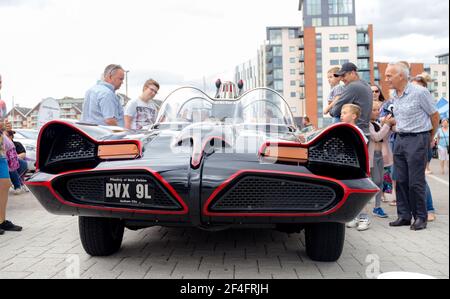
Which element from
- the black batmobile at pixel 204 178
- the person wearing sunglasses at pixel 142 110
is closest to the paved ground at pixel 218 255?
the black batmobile at pixel 204 178

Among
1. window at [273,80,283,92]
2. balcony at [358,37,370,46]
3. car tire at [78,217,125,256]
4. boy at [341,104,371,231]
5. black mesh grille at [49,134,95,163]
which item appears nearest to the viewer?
black mesh grille at [49,134,95,163]

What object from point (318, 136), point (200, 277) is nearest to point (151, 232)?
point (200, 277)

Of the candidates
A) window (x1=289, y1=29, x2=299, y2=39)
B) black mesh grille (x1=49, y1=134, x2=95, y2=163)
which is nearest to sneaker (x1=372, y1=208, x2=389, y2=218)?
black mesh grille (x1=49, y1=134, x2=95, y2=163)

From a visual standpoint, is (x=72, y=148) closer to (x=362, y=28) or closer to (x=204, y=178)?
(x=204, y=178)

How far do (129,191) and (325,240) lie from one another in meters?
1.50

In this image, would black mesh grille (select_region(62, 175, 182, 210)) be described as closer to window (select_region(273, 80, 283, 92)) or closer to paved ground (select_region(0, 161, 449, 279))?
paved ground (select_region(0, 161, 449, 279))

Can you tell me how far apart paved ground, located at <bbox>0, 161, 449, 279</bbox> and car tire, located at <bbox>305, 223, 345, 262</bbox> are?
7cm

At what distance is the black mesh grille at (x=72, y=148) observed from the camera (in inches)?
110

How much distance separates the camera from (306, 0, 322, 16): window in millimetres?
81863

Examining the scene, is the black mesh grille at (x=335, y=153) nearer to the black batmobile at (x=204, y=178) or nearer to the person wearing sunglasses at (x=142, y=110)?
the black batmobile at (x=204, y=178)

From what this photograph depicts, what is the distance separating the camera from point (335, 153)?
269 centimetres

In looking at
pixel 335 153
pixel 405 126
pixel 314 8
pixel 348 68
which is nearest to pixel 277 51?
pixel 314 8

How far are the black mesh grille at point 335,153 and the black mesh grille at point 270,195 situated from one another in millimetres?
182

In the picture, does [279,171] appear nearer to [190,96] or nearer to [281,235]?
[281,235]
